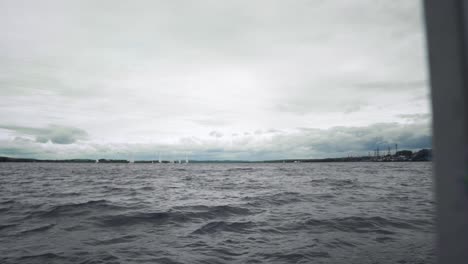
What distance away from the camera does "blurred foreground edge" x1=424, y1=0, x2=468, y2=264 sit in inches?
44.4

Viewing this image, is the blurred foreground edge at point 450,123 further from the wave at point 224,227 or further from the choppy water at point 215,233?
the wave at point 224,227

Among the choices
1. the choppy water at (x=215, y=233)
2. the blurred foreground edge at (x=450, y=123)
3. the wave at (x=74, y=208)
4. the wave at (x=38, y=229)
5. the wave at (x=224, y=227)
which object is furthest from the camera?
the wave at (x=74, y=208)

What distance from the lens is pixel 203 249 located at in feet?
21.9

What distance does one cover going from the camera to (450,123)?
1.16m

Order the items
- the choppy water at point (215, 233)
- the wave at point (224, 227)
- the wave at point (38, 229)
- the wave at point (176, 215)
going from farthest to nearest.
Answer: the wave at point (176, 215), the wave at point (224, 227), the wave at point (38, 229), the choppy water at point (215, 233)

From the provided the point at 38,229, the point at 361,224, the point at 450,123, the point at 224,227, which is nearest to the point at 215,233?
the point at 224,227

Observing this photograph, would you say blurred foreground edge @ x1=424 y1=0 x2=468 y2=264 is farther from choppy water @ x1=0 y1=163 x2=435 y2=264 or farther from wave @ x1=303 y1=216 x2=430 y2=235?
wave @ x1=303 y1=216 x2=430 y2=235

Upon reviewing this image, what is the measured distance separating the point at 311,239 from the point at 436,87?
7255 mm

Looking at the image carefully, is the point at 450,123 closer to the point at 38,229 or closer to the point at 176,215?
the point at 176,215

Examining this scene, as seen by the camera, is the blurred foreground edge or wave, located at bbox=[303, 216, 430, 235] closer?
the blurred foreground edge

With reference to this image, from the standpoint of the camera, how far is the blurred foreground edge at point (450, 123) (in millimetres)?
1127

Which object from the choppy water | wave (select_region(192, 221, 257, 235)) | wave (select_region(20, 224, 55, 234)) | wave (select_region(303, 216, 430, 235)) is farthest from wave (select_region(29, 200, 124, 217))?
wave (select_region(303, 216, 430, 235))

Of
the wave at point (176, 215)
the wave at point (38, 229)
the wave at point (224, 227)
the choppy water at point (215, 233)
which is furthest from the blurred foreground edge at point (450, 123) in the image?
the wave at point (38, 229)

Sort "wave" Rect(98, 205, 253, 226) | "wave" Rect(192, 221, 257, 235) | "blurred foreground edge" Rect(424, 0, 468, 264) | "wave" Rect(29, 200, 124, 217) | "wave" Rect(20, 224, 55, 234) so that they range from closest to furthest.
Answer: "blurred foreground edge" Rect(424, 0, 468, 264) < "wave" Rect(20, 224, 55, 234) < "wave" Rect(192, 221, 257, 235) < "wave" Rect(98, 205, 253, 226) < "wave" Rect(29, 200, 124, 217)
